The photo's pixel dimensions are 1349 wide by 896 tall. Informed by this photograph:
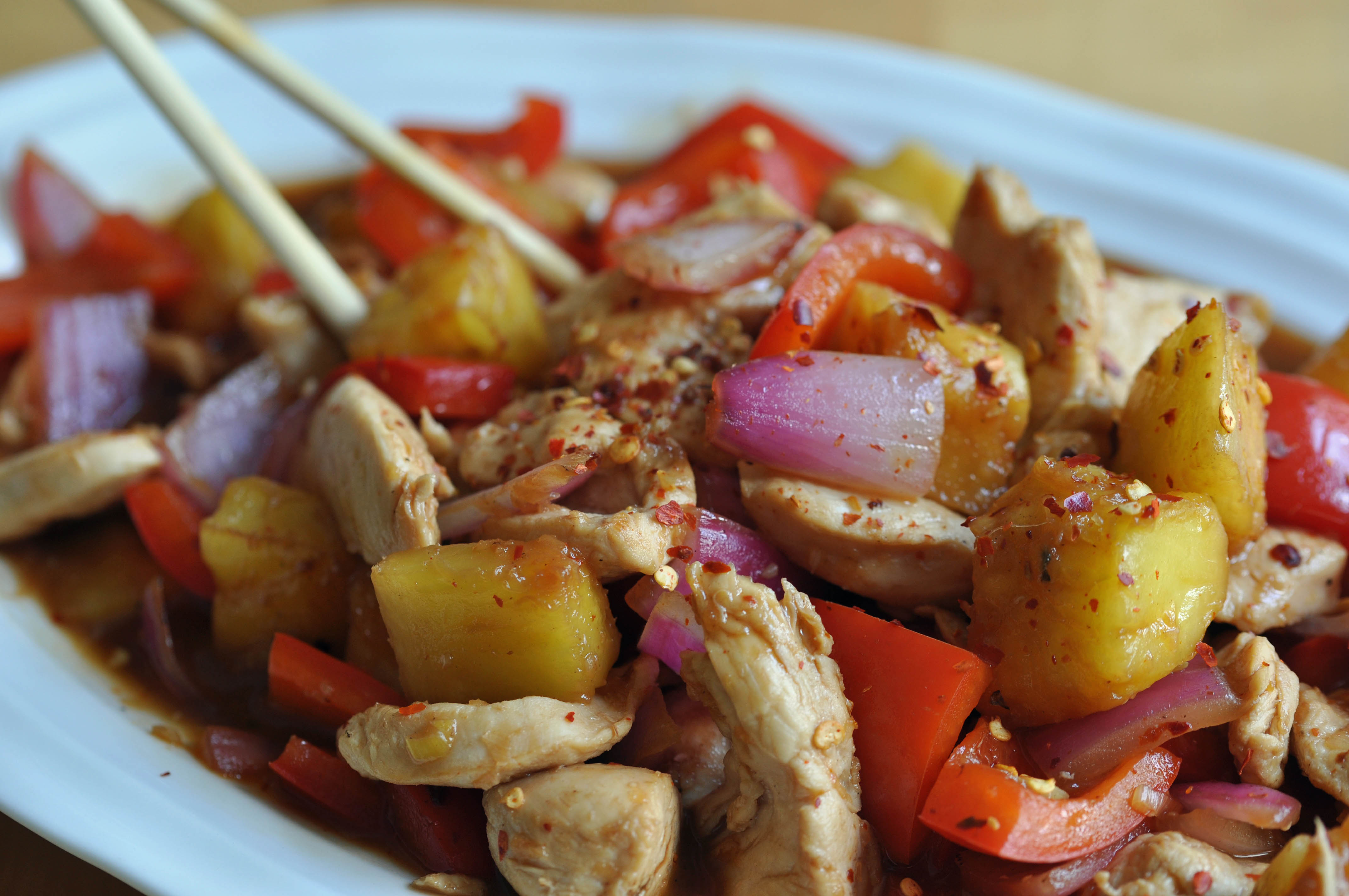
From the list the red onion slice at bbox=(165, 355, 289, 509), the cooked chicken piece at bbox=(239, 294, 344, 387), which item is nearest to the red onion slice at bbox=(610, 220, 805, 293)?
the cooked chicken piece at bbox=(239, 294, 344, 387)

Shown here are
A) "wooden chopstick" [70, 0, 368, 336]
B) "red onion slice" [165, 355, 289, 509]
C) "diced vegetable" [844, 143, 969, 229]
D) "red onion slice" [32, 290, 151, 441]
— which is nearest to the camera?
"red onion slice" [165, 355, 289, 509]

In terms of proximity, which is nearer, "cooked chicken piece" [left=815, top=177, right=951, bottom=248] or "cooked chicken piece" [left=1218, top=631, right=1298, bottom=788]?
"cooked chicken piece" [left=1218, top=631, right=1298, bottom=788]

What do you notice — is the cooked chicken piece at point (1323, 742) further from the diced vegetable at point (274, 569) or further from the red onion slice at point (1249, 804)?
the diced vegetable at point (274, 569)

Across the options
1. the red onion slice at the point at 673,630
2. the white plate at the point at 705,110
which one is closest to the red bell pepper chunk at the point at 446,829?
the red onion slice at the point at 673,630

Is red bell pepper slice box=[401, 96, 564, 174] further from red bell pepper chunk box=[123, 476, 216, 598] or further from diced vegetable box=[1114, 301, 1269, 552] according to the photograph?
diced vegetable box=[1114, 301, 1269, 552]

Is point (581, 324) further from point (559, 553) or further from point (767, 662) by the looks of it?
point (767, 662)

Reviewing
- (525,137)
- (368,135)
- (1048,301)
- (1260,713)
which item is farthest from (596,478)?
(525,137)

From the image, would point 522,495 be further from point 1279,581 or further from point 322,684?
point 1279,581
